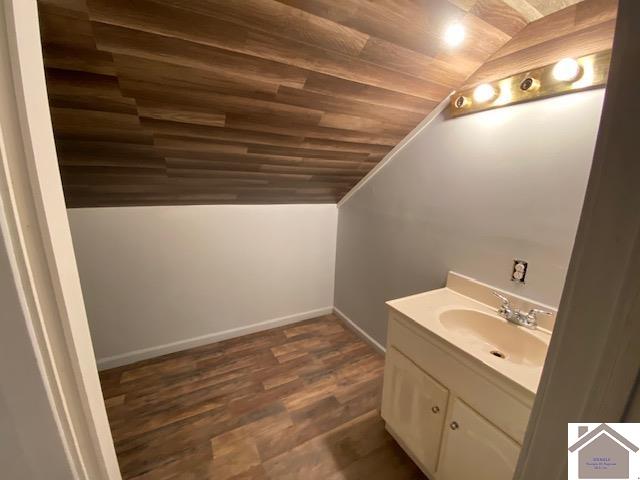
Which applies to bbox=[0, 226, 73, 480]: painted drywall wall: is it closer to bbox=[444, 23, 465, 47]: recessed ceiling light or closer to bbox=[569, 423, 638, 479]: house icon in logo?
bbox=[569, 423, 638, 479]: house icon in logo

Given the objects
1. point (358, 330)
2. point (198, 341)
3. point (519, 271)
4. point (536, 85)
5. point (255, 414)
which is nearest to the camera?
point (536, 85)

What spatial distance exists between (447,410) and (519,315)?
530 millimetres

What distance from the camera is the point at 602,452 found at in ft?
1.14

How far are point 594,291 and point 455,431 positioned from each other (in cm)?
102

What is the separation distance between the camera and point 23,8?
0.34 meters

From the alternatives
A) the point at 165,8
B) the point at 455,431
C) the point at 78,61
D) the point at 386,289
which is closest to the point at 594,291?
the point at 455,431

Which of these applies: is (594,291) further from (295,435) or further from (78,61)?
(295,435)

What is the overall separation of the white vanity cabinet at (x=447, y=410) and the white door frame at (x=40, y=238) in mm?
1094

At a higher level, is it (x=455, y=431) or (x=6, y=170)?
(x=6, y=170)

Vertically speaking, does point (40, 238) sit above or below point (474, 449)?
above

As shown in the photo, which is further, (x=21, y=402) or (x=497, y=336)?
(x=497, y=336)

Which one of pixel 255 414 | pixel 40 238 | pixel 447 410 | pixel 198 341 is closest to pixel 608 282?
pixel 40 238

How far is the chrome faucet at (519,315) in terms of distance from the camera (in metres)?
1.14

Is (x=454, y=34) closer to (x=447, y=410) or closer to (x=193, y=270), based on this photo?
(x=447, y=410)
